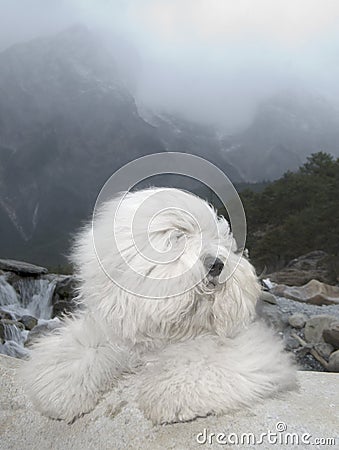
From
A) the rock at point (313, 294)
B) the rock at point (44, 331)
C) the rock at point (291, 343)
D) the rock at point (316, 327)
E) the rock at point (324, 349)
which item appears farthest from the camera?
the rock at point (313, 294)

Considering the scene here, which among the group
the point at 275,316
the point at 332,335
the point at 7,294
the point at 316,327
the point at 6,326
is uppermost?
the point at 332,335

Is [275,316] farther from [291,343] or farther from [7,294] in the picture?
[7,294]

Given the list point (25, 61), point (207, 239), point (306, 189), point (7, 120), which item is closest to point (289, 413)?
point (207, 239)

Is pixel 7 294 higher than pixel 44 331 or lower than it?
lower

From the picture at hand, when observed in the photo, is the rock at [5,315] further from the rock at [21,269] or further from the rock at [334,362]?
the rock at [334,362]

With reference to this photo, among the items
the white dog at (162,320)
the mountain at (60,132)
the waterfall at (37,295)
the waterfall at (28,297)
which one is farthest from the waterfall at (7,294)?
the mountain at (60,132)

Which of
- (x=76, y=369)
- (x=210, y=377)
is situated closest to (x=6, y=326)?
(x=76, y=369)
